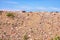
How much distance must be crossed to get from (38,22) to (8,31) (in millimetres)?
3029

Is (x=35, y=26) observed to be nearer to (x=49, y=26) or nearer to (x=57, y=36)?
(x=49, y=26)

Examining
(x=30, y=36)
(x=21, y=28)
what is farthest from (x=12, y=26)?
(x=30, y=36)

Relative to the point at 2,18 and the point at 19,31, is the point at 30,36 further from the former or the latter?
the point at 2,18

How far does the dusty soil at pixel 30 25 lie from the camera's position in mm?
17984

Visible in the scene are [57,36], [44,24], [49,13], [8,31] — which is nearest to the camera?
[57,36]

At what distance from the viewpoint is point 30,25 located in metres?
19.7

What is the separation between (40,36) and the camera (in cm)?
1797

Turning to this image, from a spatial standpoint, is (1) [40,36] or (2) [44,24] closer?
(1) [40,36]

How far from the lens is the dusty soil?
17984 millimetres

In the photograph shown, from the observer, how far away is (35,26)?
1947 cm

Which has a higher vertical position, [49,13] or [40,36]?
[49,13]

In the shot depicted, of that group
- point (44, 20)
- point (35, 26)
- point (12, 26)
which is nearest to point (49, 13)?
point (44, 20)

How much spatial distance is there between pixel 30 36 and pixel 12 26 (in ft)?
7.31

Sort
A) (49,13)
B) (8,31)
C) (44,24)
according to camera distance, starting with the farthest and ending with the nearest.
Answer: (49,13) → (44,24) → (8,31)
